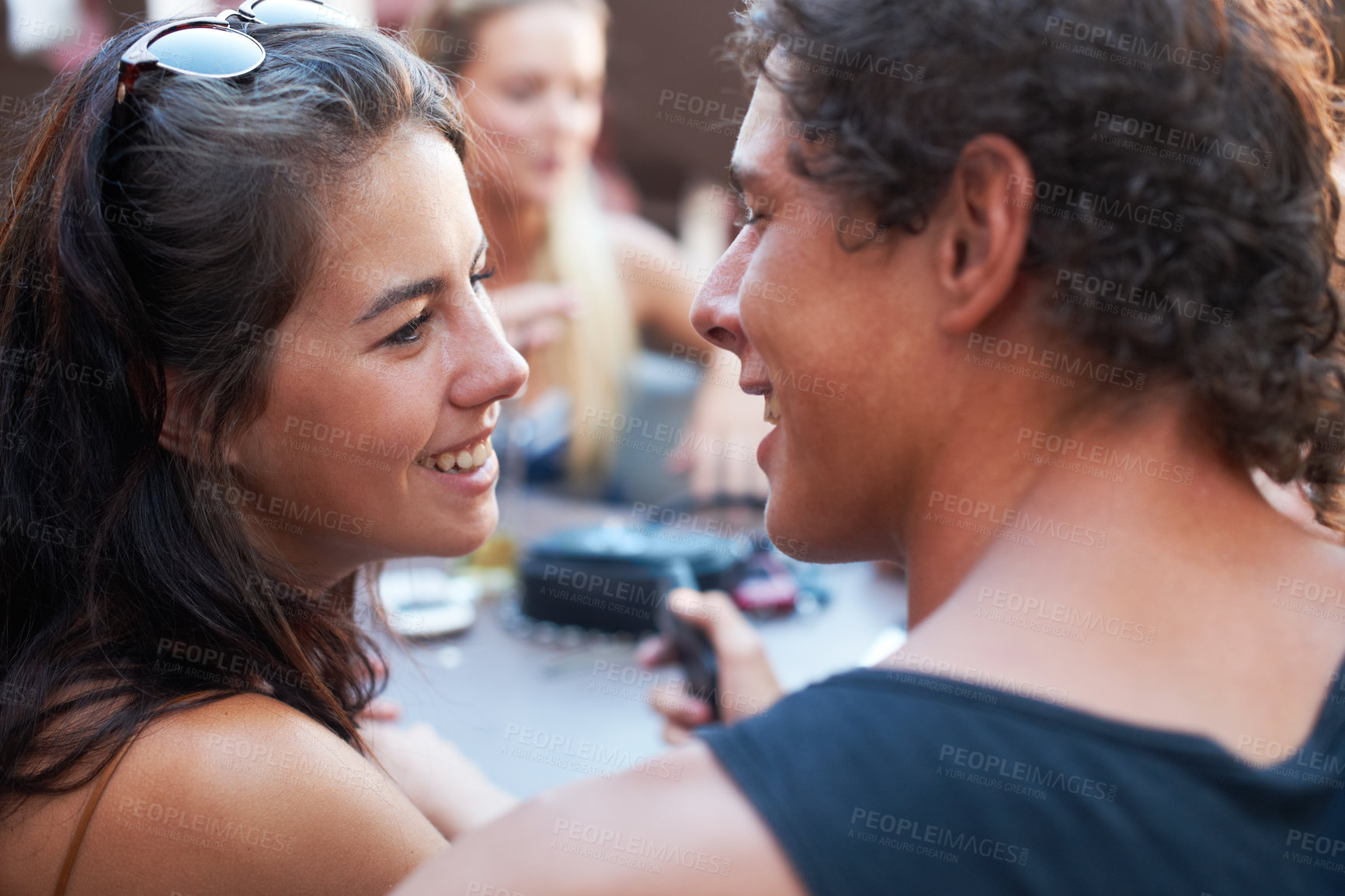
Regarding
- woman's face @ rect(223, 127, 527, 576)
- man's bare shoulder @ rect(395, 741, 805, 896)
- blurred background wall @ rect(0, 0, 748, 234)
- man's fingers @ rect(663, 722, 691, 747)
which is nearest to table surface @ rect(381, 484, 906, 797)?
man's fingers @ rect(663, 722, 691, 747)

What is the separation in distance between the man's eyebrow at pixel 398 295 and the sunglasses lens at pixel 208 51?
278mm

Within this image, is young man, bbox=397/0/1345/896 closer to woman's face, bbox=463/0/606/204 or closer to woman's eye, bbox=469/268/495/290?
woman's eye, bbox=469/268/495/290

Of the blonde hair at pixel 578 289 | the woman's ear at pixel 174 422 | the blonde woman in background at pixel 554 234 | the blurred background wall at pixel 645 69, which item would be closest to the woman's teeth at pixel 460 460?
the woman's ear at pixel 174 422

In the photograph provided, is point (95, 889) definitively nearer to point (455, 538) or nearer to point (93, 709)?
point (93, 709)

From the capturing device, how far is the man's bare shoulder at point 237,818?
799mm

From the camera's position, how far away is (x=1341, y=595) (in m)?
0.66

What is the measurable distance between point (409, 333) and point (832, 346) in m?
0.53

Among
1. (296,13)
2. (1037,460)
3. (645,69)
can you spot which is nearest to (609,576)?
(296,13)

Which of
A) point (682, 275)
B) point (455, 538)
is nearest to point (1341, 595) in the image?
point (455, 538)

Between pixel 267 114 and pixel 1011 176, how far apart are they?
30.0 inches

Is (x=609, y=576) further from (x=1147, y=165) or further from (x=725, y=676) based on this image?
(x=1147, y=165)

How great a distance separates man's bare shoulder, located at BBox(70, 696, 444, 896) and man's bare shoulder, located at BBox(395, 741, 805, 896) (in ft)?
1.04

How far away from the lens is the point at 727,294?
85 cm

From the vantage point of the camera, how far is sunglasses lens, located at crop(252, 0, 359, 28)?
1092mm
